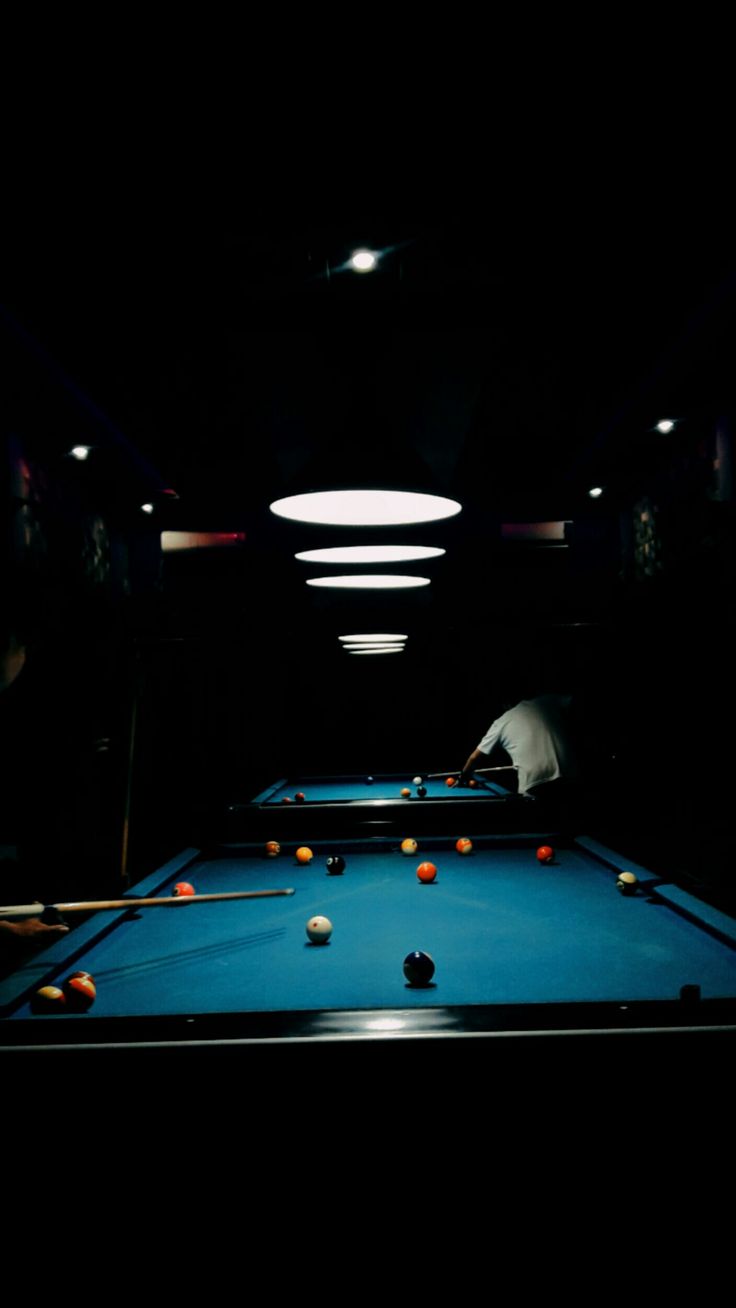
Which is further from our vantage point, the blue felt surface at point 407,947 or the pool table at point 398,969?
the blue felt surface at point 407,947

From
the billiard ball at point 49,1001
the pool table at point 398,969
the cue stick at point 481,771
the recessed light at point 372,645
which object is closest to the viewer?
the pool table at point 398,969

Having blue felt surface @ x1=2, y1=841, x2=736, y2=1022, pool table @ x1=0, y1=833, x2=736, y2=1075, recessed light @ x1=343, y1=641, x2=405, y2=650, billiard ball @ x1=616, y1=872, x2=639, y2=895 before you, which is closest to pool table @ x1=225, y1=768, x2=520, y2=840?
pool table @ x1=0, y1=833, x2=736, y2=1075

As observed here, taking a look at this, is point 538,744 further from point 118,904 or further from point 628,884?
point 118,904

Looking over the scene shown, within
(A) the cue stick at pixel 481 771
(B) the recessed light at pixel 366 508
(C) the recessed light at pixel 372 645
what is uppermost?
(B) the recessed light at pixel 366 508

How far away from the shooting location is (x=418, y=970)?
1.68 meters

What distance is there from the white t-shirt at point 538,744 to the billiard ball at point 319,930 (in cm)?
330

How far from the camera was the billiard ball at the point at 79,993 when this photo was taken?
62.8 inches

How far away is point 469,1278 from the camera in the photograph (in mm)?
1428

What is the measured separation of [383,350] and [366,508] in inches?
55.4

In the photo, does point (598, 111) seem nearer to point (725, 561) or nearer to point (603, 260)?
point (603, 260)

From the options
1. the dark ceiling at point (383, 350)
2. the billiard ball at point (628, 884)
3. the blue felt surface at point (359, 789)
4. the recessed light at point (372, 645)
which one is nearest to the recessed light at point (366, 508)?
the dark ceiling at point (383, 350)

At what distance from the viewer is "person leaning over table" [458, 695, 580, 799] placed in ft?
17.1

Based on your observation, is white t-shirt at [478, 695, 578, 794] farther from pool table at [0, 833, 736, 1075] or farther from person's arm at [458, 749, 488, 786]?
pool table at [0, 833, 736, 1075]

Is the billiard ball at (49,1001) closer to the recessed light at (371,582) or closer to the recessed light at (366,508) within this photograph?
the recessed light at (366,508)
